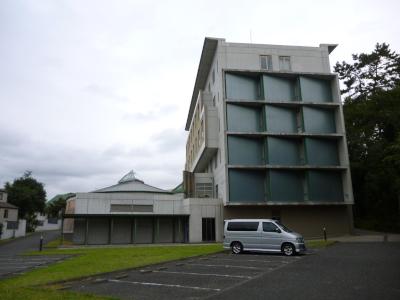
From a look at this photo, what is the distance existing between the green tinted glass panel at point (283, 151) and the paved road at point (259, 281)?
20517 millimetres

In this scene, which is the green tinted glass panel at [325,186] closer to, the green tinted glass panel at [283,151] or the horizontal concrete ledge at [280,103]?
the green tinted glass panel at [283,151]

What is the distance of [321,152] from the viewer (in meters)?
37.0

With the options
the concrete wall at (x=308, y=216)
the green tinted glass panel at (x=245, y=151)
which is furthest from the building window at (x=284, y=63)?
the concrete wall at (x=308, y=216)

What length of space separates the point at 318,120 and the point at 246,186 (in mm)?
11123

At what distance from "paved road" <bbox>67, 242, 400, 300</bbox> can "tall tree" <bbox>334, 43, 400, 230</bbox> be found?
20333mm

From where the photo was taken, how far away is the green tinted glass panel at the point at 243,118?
119 feet

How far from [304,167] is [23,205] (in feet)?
202

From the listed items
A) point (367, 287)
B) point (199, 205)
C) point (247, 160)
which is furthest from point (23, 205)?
point (367, 287)

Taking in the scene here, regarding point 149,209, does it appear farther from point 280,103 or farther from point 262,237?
point 262,237

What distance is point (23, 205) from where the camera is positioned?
72562 millimetres

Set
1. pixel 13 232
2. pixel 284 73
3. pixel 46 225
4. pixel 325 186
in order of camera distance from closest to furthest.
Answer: pixel 325 186, pixel 284 73, pixel 13 232, pixel 46 225

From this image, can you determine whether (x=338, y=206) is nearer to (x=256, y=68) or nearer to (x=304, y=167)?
(x=304, y=167)

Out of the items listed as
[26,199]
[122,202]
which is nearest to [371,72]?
[122,202]

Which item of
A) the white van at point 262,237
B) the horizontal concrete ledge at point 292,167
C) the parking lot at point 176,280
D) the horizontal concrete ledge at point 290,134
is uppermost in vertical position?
the horizontal concrete ledge at point 290,134
